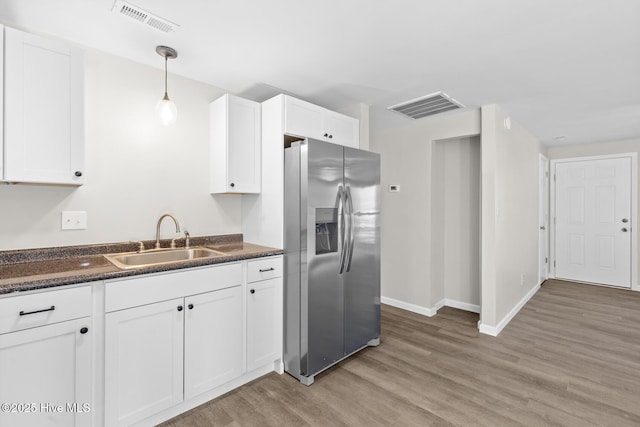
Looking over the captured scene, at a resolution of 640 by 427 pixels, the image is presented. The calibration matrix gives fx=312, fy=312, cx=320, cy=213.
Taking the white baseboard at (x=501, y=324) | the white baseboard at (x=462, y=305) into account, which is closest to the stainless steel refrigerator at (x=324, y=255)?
the white baseboard at (x=501, y=324)

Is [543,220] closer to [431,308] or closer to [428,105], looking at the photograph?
[431,308]

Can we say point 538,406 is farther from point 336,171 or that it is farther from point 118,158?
point 118,158

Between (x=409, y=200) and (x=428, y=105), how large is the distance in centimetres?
120

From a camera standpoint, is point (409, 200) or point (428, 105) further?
point (409, 200)

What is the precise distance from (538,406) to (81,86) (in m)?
3.57

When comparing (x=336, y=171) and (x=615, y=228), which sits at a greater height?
(x=336, y=171)

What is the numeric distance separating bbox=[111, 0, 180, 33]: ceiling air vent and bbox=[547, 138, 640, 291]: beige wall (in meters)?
6.35

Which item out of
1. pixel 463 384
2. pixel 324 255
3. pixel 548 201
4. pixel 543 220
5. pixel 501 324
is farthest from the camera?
pixel 548 201

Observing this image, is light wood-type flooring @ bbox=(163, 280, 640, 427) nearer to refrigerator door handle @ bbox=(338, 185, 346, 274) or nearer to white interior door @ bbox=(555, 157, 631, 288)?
refrigerator door handle @ bbox=(338, 185, 346, 274)

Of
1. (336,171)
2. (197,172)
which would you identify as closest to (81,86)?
(197,172)

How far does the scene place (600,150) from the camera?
5215 mm

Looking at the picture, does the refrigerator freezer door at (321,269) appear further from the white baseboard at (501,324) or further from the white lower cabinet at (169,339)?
the white baseboard at (501,324)

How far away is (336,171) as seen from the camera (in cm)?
254

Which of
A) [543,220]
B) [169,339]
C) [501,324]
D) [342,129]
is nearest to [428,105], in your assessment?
[342,129]
